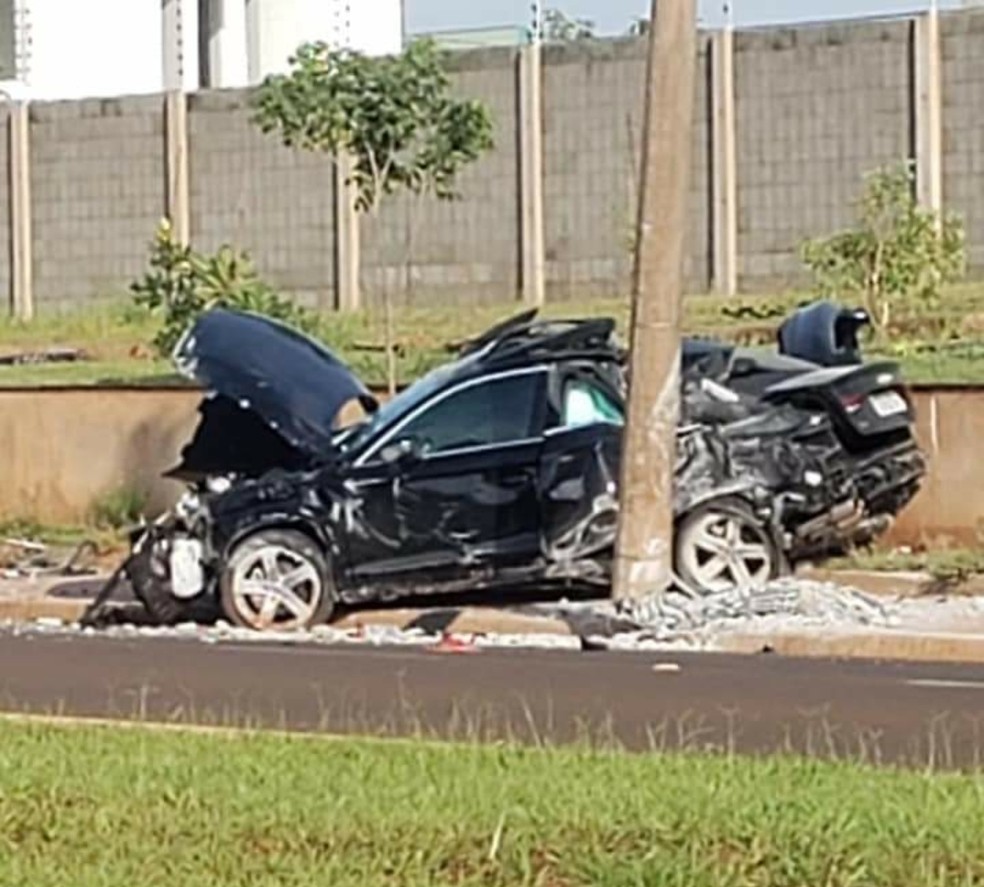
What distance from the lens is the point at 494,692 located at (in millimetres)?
14109

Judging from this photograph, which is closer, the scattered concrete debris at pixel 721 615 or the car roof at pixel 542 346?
the scattered concrete debris at pixel 721 615

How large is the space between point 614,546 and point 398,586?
4.77ft

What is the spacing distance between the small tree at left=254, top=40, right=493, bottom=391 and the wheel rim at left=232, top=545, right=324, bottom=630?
27.5 feet

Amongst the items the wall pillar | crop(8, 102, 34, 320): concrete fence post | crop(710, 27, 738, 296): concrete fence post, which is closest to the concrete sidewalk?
crop(710, 27, 738, 296): concrete fence post

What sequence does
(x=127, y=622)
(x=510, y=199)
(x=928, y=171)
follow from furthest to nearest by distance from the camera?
1. (x=510, y=199)
2. (x=928, y=171)
3. (x=127, y=622)

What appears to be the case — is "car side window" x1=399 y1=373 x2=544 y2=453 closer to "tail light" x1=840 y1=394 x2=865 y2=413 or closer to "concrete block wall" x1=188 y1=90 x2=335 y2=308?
"tail light" x1=840 y1=394 x2=865 y2=413

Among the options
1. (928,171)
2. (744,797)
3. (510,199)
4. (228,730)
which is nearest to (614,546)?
(228,730)

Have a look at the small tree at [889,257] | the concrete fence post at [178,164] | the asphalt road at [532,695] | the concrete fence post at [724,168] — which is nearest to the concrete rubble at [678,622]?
the asphalt road at [532,695]

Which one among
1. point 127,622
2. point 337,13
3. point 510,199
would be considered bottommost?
point 127,622

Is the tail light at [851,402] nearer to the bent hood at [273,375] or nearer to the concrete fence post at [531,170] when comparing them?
the bent hood at [273,375]

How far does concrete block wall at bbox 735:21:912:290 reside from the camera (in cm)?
3709

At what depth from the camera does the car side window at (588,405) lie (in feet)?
61.6

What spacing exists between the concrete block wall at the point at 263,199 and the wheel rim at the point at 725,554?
2321cm

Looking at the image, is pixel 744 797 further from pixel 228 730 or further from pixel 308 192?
pixel 308 192
